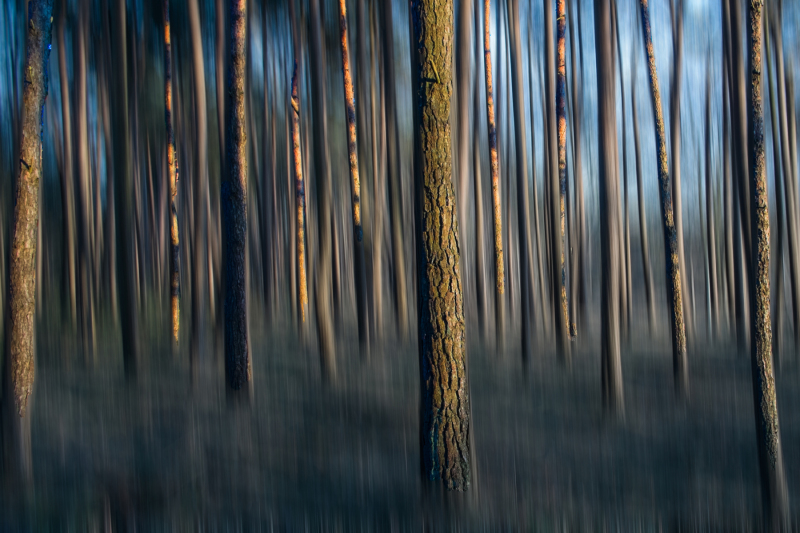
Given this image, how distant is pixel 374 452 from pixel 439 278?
2399 mm

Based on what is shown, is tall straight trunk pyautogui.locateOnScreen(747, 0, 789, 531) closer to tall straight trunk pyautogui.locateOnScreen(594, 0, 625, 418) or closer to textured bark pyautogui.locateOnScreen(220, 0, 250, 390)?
tall straight trunk pyautogui.locateOnScreen(594, 0, 625, 418)

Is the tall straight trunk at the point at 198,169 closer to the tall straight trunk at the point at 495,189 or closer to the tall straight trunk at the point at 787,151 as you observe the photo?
the tall straight trunk at the point at 495,189

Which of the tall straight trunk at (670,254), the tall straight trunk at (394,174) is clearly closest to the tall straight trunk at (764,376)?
the tall straight trunk at (670,254)

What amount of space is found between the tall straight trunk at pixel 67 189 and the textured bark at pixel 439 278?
9006 millimetres

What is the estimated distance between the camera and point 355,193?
10.2 meters

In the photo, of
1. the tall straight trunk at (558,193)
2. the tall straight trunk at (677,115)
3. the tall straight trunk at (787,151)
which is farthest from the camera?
the tall straight trunk at (677,115)

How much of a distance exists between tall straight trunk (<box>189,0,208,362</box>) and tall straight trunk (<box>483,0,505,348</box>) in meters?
5.16

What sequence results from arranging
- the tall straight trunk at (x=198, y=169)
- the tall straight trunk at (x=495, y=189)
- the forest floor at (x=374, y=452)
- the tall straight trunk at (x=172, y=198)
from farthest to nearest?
the tall straight trunk at (x=495, y=189) < the tall straight trunk at (x=172, y=198) < the tall straight trunk at (x=198, y=169) < the forest floor at (x=374, y=452)

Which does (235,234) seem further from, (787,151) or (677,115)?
(787,151)

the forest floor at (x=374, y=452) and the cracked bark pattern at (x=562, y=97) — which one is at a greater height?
the cracked bark pattern at (x=562, y=97)

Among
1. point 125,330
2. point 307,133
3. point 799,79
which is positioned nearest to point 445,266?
point 125,330

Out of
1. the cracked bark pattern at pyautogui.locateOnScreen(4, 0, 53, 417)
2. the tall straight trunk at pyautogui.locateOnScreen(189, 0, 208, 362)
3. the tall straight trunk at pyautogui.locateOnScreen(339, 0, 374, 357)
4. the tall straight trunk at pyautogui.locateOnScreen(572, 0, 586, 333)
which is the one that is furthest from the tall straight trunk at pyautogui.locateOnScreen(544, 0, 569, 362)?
the cracked bark pattern at pyautogui.locateOnScreen(4, 0, 53, 417)

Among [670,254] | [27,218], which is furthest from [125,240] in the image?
[670,254]

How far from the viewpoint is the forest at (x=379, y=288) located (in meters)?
4.42
